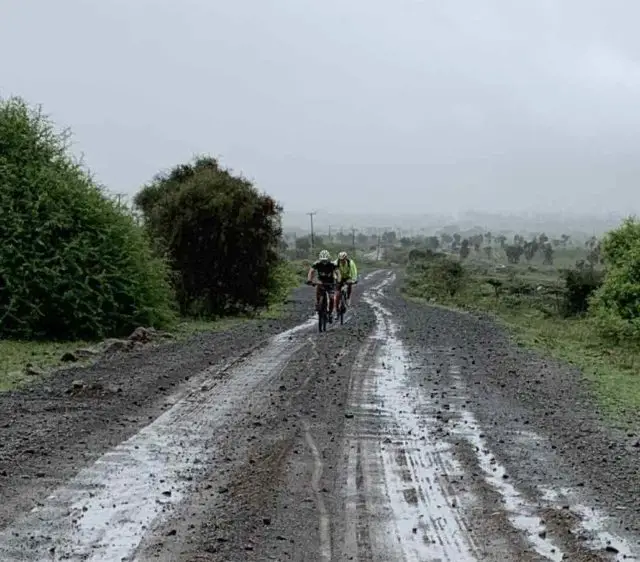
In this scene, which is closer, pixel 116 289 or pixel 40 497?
pixel 40 497

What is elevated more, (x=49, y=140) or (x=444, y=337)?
(x=49, y=140)

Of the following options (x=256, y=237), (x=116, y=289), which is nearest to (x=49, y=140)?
(x=116, y=289)

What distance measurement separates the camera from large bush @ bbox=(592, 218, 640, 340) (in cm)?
2591

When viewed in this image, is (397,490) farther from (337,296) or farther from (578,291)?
(578,291)

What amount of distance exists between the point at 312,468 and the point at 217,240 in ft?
75.0

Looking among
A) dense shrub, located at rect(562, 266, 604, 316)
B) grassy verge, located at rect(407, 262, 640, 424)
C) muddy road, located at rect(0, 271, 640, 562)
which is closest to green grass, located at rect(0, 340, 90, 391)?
muddy road, located at rect(0, 271, 640, 562)

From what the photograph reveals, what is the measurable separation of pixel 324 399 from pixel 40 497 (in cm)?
516

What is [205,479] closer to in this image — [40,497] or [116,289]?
[40,497]

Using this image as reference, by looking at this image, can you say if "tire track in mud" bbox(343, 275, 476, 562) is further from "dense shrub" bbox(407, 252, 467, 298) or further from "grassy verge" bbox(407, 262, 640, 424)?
"dense shrub" bbox(407, 252, 467, 298)

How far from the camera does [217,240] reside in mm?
30047

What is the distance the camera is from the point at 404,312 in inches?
1253

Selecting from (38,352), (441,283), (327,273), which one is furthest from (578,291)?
(38,352)

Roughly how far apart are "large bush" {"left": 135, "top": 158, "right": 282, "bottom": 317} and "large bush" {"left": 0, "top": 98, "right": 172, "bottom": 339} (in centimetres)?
648

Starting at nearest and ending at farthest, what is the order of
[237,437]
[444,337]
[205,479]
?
[205,479]
[237,437]
[444,337]
